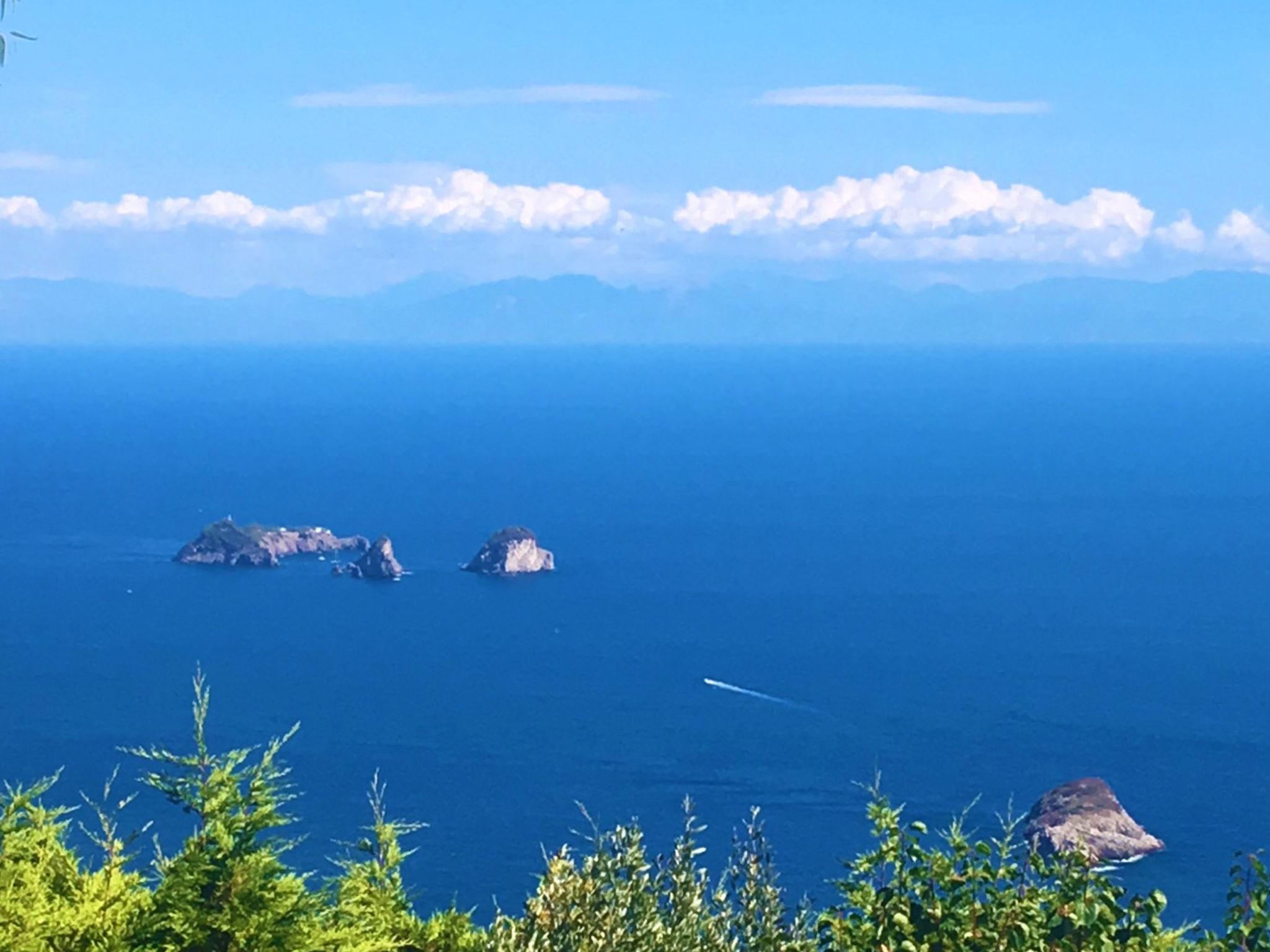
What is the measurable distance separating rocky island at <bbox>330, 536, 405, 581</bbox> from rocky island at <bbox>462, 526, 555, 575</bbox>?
637 cm

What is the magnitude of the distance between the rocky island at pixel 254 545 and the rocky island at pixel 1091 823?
7357cm

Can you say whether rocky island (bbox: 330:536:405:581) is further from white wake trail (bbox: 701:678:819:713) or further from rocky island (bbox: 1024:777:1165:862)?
rocky island (bbox: 1024:777:1165:862)

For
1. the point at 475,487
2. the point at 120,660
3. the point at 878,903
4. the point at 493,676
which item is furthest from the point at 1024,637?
the point at 878,903

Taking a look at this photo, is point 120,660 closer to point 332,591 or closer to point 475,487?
point 332,591

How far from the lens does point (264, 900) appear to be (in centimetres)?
1210

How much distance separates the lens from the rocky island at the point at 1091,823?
62.9m

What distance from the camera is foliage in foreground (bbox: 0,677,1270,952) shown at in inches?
443

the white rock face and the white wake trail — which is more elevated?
the white rock face

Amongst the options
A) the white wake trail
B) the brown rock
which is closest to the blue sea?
the white wake trail

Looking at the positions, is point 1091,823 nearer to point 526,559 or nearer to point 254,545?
point 526,559

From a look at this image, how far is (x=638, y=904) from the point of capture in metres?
12.2

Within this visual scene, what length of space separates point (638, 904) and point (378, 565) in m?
112

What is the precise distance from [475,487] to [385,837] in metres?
156

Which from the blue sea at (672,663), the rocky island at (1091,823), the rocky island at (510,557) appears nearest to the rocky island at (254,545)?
the blue sea at (672,663)
